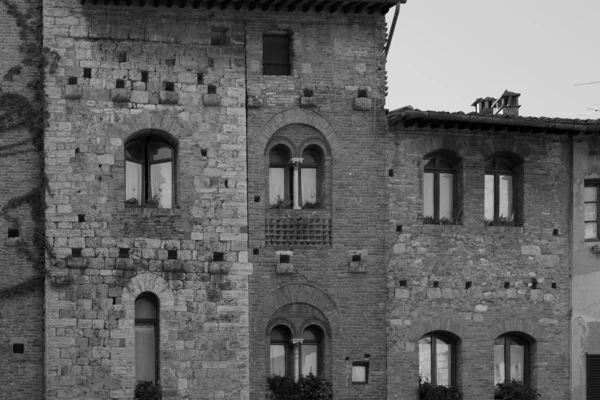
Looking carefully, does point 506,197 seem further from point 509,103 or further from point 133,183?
point 133,183

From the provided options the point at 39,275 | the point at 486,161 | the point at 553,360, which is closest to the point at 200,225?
the point at 39,275

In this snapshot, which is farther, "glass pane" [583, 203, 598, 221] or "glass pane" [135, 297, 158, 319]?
"glass pane" [583, 203, 598, 221]

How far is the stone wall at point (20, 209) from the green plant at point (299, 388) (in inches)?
194

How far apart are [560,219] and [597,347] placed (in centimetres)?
307

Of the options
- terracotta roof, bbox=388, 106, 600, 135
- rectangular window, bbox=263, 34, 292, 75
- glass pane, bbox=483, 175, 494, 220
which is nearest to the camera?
terracotta roof, bbox=388, 106, 600, 135

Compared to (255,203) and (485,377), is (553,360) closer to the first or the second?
(485,377)

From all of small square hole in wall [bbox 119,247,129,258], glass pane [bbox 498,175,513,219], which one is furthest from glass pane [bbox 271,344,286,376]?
glass pane [bbox 498,175,513,219]

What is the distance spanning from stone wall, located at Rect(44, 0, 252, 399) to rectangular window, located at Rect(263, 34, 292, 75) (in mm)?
691

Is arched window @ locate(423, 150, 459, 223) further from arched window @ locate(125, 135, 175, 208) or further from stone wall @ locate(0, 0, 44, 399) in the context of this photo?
stone wall @ locate(0, 0, 44, 399)

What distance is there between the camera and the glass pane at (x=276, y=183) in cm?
2811

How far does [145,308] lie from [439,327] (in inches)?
258

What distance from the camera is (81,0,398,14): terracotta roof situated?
90.0ft

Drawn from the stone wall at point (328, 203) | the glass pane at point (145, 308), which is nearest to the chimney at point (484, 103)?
the stone wall at point (328, 203)

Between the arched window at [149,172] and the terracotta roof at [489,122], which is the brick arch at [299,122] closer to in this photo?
the terracotta roof at [489,122]
